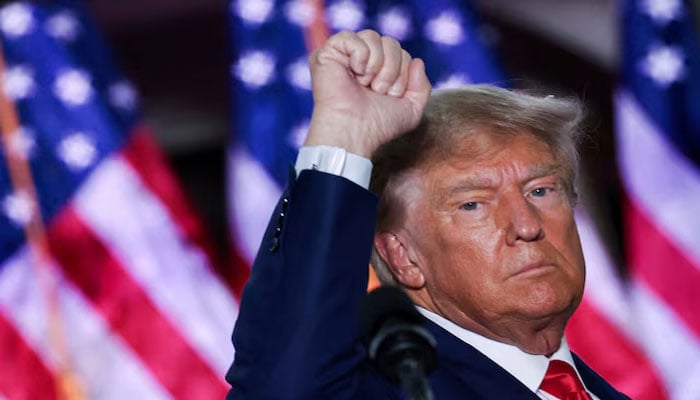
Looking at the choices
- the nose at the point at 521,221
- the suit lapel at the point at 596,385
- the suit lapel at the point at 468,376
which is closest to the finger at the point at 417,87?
the nose at the point at 521,221

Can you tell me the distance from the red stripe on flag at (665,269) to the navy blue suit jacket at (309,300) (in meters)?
2.58

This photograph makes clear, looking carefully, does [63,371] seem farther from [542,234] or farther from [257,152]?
[542,234]

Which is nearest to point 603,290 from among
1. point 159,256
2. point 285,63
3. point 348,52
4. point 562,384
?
point 285,63

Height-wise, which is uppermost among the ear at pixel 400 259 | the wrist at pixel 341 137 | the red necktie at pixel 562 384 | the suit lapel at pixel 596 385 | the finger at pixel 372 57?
the finger at pixel 372 57

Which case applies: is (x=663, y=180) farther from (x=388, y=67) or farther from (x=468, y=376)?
(x=388, y=67)

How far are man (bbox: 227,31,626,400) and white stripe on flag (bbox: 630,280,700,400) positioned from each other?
1976 millimetres

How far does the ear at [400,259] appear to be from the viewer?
1738 mm

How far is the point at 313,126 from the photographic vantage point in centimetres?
145

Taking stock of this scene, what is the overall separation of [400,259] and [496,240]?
0.18 meters

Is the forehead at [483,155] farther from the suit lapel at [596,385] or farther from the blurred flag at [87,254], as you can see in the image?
the blurred flag at [87,254]

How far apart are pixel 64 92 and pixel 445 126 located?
2.51 metres

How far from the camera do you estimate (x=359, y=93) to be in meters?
1.48

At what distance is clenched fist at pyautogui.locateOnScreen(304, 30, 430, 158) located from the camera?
1.44 metres

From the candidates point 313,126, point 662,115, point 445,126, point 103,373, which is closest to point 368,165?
point 313,126
